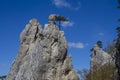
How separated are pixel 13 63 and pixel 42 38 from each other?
663cm

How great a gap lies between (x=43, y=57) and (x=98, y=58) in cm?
2361

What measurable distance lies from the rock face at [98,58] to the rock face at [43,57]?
11.6 m

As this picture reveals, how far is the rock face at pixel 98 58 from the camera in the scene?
66812 mm

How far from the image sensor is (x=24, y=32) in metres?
60.7

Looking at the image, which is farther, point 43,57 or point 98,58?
point 98,58

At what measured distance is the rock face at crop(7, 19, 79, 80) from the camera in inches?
2146

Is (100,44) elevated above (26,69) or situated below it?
above

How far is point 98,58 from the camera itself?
251 ft

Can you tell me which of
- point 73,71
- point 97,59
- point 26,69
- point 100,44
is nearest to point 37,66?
point 26,69

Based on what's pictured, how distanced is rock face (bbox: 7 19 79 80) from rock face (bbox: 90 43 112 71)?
11648 mm

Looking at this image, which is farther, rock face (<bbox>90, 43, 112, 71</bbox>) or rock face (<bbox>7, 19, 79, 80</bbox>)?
rock face (<bbox>90, 43, 112, 71</bbox>)

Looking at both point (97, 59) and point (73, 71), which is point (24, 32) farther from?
point (97, 59)

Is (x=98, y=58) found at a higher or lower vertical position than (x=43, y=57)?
higher

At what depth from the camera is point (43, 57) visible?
5562 centimetres
